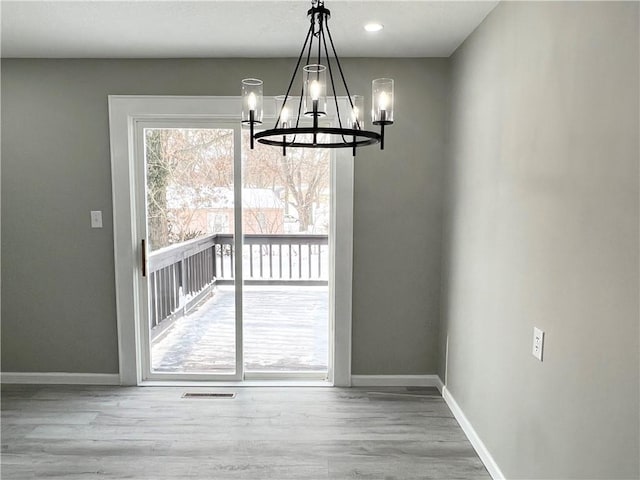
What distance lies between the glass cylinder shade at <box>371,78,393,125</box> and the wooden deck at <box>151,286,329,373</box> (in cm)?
201

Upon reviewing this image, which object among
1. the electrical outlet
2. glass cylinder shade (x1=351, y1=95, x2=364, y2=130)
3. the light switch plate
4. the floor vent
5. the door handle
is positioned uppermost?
glass cylinder shade (x1=351, y1=95, x2=364, y2=130)

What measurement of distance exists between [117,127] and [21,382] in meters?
2.06

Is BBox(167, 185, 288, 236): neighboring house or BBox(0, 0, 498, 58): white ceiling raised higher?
BBox(0, 0, 498, 58): white ceiling

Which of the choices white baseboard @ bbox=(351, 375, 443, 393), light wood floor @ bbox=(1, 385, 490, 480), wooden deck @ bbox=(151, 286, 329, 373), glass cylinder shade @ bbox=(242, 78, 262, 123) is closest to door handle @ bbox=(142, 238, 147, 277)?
wooden deck @ bbox=(151, 286, 329, 373)

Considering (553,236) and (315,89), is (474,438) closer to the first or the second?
(553,236)

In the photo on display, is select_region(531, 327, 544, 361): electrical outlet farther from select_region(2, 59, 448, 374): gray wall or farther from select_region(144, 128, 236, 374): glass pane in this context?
select_region(144, 128, 236, 374): glass pane

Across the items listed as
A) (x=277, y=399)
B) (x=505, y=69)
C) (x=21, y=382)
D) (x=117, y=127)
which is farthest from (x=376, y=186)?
(x=21, y=382)

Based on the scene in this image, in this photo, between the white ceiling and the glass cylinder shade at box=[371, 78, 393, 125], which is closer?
the glass cylinder shade at box=[371, 78, 393, 125]

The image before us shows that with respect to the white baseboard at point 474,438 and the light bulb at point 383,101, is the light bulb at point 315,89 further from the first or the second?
the white baseboard at point 474,438

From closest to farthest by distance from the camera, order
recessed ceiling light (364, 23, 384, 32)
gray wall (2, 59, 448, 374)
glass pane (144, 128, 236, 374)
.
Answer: recessed ceiling light (364, 23, 384, 32) → gray wall (2, 59, 448, 374) → glass pane (144, 128, 236, 374)

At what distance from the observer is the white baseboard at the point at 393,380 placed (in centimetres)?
341

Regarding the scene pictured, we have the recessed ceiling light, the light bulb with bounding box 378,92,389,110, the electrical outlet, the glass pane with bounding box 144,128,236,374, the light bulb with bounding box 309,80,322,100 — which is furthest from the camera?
the glass pane with bounding box 144,128,236,374

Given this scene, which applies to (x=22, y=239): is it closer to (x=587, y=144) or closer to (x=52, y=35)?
(x=52, y=35)

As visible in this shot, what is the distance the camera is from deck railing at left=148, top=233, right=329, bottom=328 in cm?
339
